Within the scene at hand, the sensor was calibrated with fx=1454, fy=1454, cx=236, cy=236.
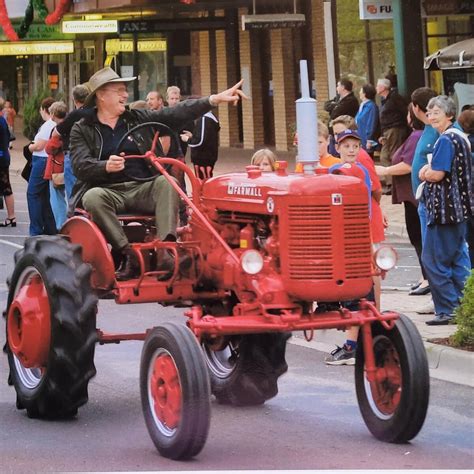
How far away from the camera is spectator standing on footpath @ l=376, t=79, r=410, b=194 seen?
78.4 ft

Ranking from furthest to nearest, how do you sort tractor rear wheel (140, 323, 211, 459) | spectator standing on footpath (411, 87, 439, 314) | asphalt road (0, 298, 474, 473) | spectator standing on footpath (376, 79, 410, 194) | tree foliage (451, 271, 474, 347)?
spectator standing on footpath (376, 79, 410, 194) < spectator standing on footpath (411, 87, 439, 314) < tree foliage (451, 271, 474, 347) < asphalt road (0, 298, 474, 473) < tractor rear wheel (140, 323, 211, 459)

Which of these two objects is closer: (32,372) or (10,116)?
(32,372)

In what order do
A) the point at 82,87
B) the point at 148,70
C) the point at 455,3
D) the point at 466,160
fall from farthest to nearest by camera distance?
the point at 148,70
the point at 455,3
the point at 82,87
the point at 466,160

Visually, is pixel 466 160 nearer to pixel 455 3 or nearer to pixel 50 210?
pixel 50 210

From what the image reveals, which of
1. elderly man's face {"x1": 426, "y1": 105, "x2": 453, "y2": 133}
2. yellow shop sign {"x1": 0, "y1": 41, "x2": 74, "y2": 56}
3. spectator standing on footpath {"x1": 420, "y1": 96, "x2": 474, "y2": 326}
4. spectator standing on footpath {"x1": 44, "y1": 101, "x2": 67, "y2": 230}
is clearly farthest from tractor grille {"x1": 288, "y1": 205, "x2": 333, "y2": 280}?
yellow shop sign {"x1": 0, "y1": 41, "x2": 74, "y2": 56}

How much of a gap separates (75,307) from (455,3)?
19.9 meters

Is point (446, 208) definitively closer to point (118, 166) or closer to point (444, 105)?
point (444, 105)

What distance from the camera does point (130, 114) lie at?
9602 mm

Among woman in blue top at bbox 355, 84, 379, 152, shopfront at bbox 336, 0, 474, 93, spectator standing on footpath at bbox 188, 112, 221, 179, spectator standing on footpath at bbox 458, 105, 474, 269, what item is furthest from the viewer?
shopfront at bbox 336, 0, 474, 93

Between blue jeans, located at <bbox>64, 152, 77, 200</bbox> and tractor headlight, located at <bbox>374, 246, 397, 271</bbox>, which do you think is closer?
tractor headlight, located at <bbox>374, 246, 397, 271</bbox>

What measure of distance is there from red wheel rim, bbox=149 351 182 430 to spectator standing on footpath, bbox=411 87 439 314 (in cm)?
471

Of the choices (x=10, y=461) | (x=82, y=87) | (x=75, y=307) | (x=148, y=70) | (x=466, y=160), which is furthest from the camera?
(x=148, y=70)

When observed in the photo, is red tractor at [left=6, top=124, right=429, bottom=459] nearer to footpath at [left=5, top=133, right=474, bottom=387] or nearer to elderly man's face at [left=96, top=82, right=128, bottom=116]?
elderly man's face at [left=96, top=82, right=128, bottom=116]

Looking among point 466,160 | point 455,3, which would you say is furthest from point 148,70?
point 466,160
